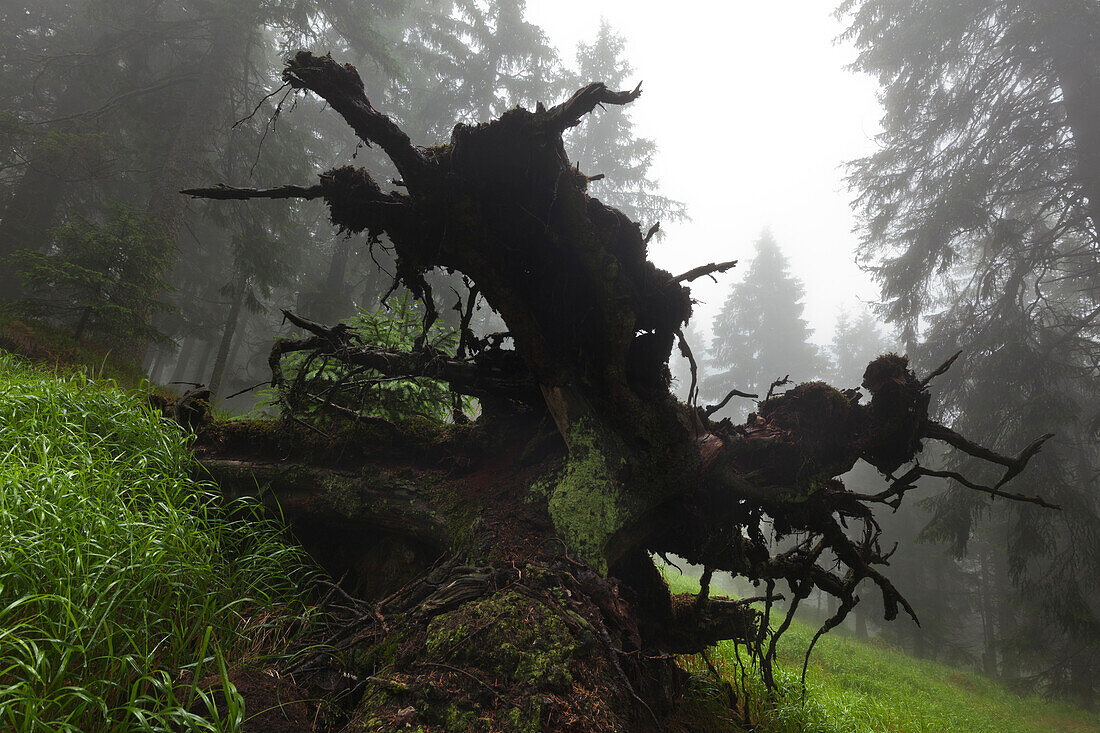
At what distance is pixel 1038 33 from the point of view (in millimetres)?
8430

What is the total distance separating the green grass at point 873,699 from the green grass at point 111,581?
11.5 ft

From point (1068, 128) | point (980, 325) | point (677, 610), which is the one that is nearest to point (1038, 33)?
point (1068, 128)

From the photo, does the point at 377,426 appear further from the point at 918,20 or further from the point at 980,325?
the point at 918,20

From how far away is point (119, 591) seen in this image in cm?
172

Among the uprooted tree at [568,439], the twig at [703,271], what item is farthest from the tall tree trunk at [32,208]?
the twig at [703,271]

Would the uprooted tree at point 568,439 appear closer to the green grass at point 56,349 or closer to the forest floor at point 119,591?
the forest floor at point 119,591

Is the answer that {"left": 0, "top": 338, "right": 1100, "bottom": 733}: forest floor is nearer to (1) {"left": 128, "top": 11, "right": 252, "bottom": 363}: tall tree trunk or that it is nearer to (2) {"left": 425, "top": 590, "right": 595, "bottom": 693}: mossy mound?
(2) {"left": 425, "top": 590, "right": 595, "bottom": 693}: mossy mound

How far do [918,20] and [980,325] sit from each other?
7.32 m

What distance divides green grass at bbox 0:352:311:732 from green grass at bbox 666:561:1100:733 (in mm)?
3496

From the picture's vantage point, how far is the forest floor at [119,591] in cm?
143

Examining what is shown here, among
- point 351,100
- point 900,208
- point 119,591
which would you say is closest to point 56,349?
point 119,591

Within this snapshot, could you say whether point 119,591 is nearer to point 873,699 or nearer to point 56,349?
point 56,349

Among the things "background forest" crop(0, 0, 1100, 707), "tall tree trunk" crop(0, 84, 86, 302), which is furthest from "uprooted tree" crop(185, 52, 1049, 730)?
"tall tree trunk" crop(0, 84, 86, 302)

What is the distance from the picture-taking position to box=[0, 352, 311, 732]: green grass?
141cm
